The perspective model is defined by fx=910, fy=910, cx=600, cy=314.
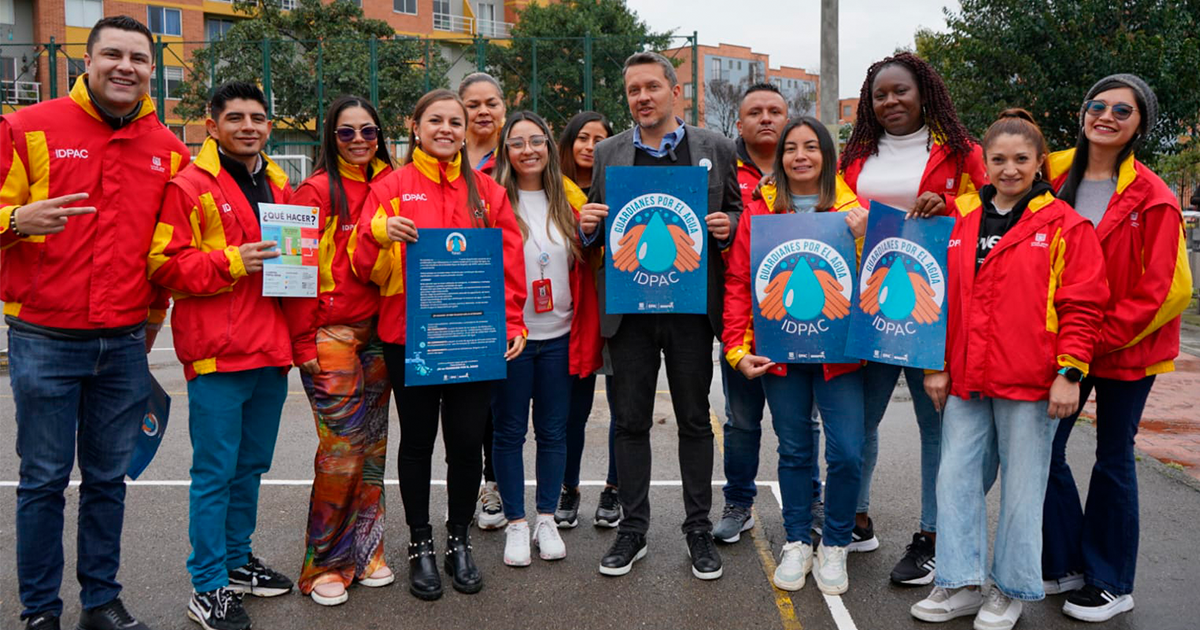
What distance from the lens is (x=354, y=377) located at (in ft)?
13.3

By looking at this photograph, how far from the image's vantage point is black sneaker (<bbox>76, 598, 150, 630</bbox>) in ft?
12.1

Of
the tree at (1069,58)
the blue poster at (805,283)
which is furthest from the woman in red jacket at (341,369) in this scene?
the tree at (1069,58)

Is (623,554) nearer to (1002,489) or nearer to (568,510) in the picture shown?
(568,510)

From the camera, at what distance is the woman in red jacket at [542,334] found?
4523mm

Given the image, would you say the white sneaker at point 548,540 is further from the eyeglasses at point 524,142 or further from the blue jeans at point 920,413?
the eyeglasses at point 524,142

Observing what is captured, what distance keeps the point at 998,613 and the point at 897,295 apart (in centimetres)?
139

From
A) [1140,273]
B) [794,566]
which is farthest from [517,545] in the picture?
[1140,273]

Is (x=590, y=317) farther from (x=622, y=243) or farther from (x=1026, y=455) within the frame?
(x=1026, y=455)

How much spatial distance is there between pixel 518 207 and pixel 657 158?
0.74m

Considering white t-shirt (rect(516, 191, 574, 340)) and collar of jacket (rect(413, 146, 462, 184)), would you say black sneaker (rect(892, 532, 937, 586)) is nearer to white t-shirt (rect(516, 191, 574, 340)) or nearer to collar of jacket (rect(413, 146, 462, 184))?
white t-shirt (rect(516, 191, 574, 340))

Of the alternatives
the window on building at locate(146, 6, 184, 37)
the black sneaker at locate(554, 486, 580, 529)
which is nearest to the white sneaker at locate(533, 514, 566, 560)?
the black sneaker at locate(554, 486, 580, 529)

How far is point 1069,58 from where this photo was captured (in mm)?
14086

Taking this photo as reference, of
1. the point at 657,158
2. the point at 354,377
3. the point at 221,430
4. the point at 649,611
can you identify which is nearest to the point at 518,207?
the point at 657,158

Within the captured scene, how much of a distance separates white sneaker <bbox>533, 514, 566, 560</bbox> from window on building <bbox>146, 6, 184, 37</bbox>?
4184 centimetres
